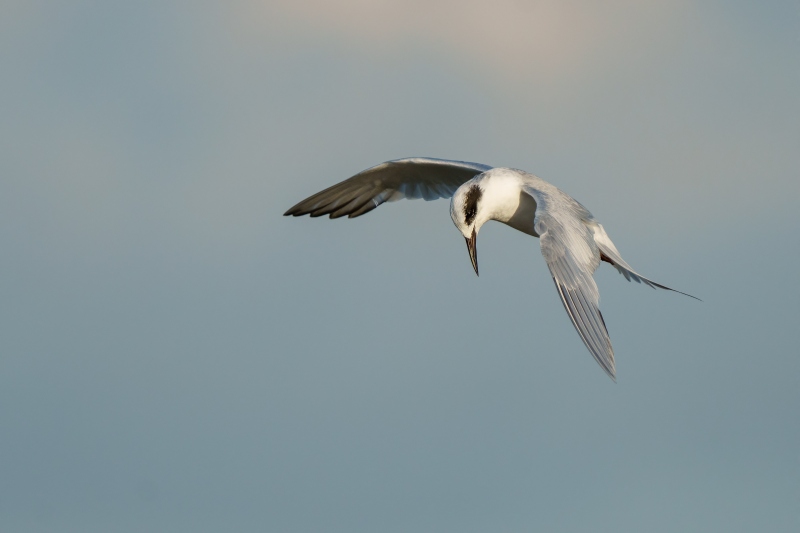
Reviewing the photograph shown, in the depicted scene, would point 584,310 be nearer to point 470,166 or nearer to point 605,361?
point 605,361

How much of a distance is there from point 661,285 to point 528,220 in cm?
252

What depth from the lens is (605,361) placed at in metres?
10.1

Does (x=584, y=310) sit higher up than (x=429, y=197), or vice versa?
(x=429, y=197)

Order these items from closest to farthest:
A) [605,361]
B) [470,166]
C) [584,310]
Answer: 1. [605,361]
2. [584,310]
3. [470,166]

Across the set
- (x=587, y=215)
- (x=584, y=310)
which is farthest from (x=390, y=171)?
(x=584, y=310)

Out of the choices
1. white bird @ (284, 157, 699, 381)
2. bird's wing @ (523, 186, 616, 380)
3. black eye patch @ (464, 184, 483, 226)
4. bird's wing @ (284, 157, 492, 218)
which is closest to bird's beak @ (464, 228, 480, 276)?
white bird @ (284, 157, 699, 381)

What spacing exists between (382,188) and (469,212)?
3.97 meters

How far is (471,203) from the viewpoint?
13930mm

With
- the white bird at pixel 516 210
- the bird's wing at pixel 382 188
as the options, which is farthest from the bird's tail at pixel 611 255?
the bird's wing at pixel 382 188

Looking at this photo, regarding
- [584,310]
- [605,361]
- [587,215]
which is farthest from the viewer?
[587,215]

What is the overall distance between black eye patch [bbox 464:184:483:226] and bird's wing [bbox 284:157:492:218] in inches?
106

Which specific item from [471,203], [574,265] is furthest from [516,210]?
[574,265]

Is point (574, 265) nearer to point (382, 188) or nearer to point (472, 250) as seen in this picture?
point (472, 250)

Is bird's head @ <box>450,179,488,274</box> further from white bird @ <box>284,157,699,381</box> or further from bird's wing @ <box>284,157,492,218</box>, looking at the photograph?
bird's wing @ <box>284,157,492,218</box>
